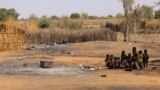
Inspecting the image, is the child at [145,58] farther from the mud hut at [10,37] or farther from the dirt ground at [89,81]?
the mud hut at [10,37]

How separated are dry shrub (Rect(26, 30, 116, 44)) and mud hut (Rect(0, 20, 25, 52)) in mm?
8948

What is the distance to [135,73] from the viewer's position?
805 inches

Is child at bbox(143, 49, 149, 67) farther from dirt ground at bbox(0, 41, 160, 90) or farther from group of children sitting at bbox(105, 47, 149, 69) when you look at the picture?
dirt ground at bbox(0, 41, 160, 90)

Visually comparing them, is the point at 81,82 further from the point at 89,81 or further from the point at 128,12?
the point at 128,12

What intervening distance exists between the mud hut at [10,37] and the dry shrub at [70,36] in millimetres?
8948

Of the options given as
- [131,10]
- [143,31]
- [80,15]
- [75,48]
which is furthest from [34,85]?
[80,15]

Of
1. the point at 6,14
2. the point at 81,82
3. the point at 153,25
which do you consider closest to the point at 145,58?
the point at 81,82

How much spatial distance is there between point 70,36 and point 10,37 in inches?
424

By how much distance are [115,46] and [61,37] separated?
11335 millimetres

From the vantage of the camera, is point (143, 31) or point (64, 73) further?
point (143, 31)

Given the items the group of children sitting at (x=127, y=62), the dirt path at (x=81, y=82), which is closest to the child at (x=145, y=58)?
the group of children sitting at (x=127, y=62)

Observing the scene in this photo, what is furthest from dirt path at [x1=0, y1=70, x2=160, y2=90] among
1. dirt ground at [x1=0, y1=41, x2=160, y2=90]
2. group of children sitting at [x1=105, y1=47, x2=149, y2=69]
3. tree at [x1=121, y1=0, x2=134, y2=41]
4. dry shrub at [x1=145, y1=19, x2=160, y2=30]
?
dry shrub at [x1=145, y1=19, x2=160, y2=30]

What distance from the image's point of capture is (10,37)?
36594 millimetres

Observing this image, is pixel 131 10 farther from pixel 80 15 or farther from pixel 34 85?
pixel 80 15
